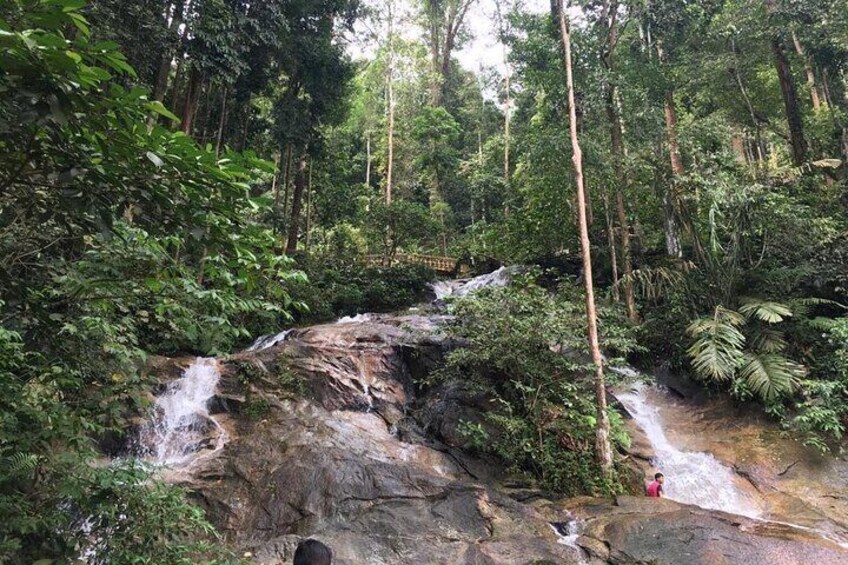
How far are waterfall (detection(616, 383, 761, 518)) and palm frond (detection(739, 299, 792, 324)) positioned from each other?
277cm

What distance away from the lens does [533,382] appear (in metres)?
8.73

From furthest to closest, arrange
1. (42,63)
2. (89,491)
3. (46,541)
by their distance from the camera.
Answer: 1. (89,491)
2. (46,541)
3. (42,63)

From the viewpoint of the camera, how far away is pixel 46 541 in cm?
338

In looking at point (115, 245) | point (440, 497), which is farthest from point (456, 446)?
A: point (115, 245)

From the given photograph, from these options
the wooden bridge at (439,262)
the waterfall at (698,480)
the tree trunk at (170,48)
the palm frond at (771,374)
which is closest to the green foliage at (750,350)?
the palm frond at (771,374)

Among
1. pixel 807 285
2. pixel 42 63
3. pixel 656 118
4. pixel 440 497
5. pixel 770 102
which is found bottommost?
pixel 440 497

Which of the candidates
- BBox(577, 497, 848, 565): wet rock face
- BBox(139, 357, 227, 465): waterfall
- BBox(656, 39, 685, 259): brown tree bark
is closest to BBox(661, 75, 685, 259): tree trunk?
BBox(656, 39, 685, 259): brown tree bark

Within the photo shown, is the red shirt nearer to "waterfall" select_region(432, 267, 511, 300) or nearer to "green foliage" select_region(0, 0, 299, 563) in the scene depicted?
"green foliage" select_region(0, 0, 299, 563)

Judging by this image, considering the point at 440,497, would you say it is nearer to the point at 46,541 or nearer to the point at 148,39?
the point at 46,541

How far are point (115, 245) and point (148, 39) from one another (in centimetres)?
822

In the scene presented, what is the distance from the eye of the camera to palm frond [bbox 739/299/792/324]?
9398 millimetres

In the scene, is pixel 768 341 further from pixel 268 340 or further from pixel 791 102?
pixel 268 340

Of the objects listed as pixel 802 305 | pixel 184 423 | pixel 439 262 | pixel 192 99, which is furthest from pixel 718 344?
pixel 439 262

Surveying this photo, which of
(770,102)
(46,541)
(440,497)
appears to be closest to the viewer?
(46,541)
